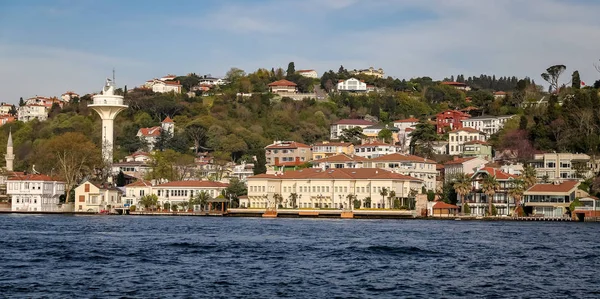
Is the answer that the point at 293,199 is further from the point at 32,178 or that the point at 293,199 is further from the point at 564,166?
the point at 32,178

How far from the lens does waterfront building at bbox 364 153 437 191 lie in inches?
3787

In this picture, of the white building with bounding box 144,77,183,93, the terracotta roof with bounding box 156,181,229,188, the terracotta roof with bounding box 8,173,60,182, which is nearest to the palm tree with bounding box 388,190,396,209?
the terracotta roof with bounding box 156,181,229,188

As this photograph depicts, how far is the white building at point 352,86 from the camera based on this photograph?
158000mm

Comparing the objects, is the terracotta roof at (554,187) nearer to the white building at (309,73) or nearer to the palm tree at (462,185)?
the palm tree at (462,185)

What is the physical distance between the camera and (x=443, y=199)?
8950cm

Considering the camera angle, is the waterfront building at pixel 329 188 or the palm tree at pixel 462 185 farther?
the waterfront building at pixel 329 188

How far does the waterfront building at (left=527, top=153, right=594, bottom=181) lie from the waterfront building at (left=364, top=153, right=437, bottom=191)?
969 centimetres

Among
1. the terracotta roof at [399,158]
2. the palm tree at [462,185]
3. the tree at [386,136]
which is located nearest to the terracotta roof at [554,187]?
the palm tree at [462,185]

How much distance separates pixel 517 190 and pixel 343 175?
1550 centimetres

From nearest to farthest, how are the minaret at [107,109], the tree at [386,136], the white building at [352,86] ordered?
1. the minaret at [107,109]
2. the tree at [386,136]
3. the white building at [352,86]

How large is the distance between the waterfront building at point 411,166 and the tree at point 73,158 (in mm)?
27060

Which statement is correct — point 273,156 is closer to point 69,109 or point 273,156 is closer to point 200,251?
point 69,109

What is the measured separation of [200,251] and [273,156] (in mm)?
68162

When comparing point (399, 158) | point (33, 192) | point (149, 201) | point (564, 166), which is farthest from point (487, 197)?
point (33, 192)
